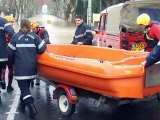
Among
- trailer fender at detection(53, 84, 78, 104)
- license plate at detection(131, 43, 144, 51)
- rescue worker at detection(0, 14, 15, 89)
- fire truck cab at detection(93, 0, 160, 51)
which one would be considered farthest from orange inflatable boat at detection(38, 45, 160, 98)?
fire truck cab at detection(93, 0, 160, 51)

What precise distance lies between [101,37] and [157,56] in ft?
32.0

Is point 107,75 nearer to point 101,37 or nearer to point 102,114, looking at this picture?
point 102,114

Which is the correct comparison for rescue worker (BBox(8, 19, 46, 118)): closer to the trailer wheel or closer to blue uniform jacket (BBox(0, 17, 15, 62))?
the trailer wheel

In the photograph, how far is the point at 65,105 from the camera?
773 centimetres

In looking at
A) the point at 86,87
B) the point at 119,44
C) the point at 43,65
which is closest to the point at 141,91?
the point at 86,87

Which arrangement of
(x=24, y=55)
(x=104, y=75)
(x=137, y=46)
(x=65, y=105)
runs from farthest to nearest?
1. (x=137, y=46)
2. (x=65, y=105)
3. (x=24, y=55)
4. (x=104, y=75)

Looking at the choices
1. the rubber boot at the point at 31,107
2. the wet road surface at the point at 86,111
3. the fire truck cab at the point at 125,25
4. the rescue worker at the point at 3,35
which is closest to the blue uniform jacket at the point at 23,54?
the rubber boot at the point at 31,107

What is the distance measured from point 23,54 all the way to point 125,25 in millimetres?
7929

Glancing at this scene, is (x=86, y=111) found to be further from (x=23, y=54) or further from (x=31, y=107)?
(x=23, y=54)

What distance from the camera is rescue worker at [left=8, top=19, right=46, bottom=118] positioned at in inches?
288

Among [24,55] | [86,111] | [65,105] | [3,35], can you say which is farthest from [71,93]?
[3,35]

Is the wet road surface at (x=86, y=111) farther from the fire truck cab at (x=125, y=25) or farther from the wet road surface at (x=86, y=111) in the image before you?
the fire truck cab at (x=125, y=25)

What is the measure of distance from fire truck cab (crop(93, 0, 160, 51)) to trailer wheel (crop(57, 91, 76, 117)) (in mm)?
6321

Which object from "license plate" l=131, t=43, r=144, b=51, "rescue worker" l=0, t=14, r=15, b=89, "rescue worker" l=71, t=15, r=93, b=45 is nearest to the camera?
"rescue worker" l=0, t=14, r=15, b=89
